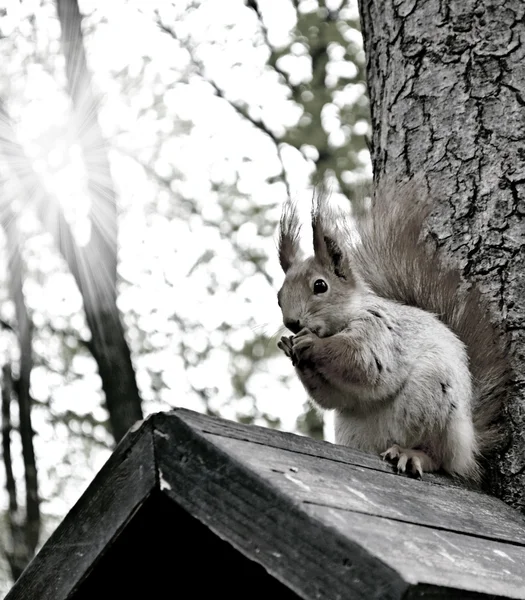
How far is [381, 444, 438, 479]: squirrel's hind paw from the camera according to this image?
1.32 meters

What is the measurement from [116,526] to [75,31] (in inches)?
92.3

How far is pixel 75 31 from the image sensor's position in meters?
3.00

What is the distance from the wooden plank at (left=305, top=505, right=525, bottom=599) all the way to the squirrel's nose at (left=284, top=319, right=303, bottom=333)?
2.60 ft

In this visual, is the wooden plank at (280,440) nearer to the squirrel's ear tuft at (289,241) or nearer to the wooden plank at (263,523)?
the wooden plank at (263,523)

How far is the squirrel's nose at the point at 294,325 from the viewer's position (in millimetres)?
1798

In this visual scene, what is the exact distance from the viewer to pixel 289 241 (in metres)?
2.02

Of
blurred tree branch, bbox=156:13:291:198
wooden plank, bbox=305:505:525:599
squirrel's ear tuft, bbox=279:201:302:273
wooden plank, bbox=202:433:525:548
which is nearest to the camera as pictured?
wooden plank, bbox=305:505:525:599

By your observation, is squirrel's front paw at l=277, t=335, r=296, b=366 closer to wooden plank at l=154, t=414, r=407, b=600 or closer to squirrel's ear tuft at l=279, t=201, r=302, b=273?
squirrel's ear tuft at l=279, t=201, r=302, b=273

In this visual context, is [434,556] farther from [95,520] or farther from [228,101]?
[228,101]

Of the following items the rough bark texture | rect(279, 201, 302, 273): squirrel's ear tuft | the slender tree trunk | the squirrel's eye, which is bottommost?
the slender tree trunk

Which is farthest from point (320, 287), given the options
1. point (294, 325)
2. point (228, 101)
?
point (228, 101)

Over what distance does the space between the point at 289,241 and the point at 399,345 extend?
49 centimetres

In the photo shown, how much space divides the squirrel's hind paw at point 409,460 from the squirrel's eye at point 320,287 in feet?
1.60

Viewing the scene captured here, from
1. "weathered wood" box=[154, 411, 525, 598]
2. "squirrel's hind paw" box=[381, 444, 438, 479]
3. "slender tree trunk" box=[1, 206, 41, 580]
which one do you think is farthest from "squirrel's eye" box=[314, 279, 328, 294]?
"slender tree trunk" box=[1, 206, 41, 580]
